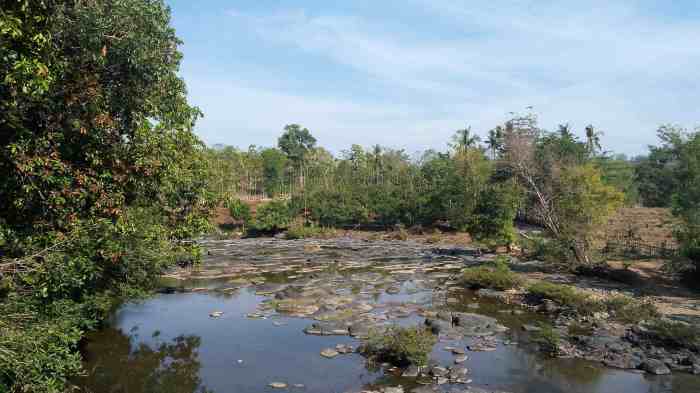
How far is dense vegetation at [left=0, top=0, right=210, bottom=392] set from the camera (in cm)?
736

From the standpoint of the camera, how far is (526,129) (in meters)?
34.0

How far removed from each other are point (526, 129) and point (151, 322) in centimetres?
2554

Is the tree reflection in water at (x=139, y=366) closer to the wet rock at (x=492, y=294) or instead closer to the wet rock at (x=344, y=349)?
the wet rock at (x=344, y=349)

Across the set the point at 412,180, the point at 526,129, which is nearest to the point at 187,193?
the point at 526,129

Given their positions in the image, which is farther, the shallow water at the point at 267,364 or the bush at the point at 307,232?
the bush at the point at 307,232

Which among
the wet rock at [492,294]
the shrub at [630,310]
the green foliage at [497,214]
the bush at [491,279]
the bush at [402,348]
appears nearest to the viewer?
the bush at [402,348]

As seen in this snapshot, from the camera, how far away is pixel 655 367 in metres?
14.4

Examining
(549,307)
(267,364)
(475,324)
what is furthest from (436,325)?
(267,364)

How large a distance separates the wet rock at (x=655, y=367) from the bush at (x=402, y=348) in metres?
5.96

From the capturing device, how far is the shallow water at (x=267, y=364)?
13.9m

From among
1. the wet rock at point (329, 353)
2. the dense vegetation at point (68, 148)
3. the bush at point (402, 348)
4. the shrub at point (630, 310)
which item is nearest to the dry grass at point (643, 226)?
the shrub at point (630, 310)

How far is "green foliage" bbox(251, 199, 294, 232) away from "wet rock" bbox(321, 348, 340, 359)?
41657mm

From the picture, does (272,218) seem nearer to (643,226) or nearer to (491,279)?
(491,279)

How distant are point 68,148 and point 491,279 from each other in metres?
20.7
